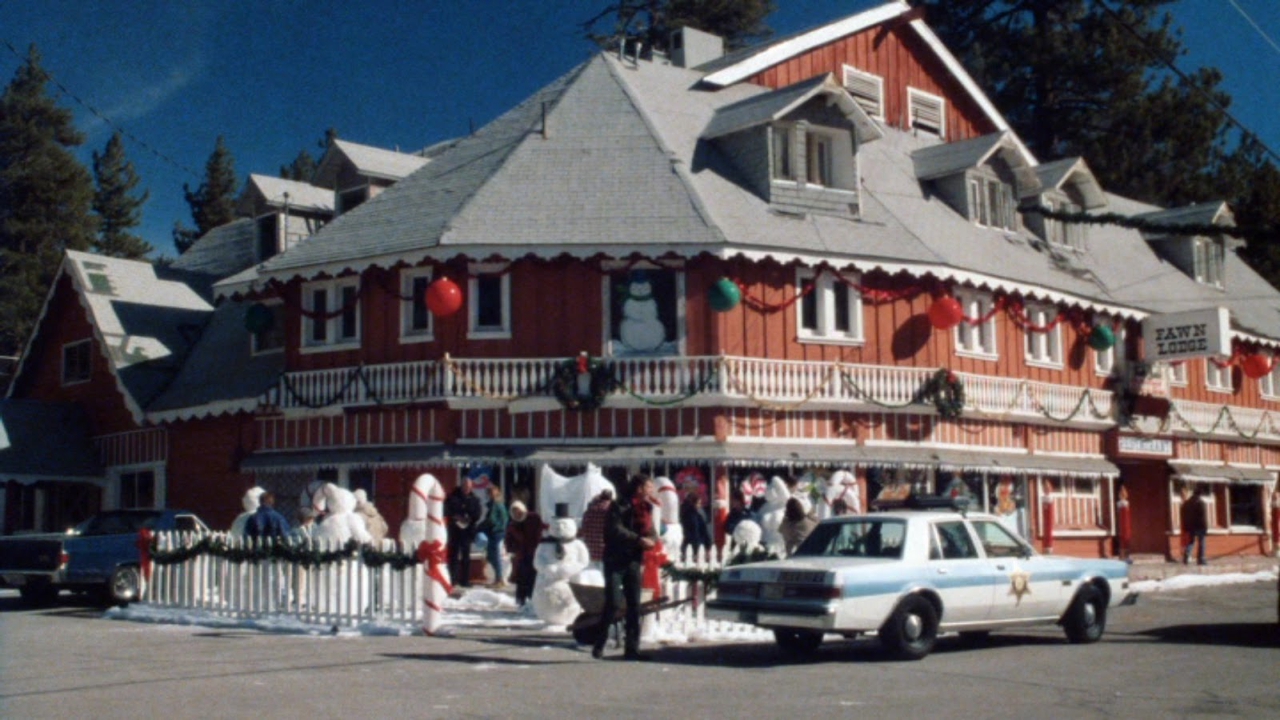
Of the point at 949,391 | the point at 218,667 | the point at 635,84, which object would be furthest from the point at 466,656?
the point at 635,84

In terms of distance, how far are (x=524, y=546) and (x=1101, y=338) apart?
17260 mm

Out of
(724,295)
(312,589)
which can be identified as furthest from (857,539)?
(724,295)

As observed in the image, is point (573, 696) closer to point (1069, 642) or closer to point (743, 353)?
point (1069, 642)

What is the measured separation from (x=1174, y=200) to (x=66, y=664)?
4705 centimetres

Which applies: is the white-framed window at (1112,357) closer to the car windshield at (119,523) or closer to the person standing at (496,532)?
the person standing at (496,532)

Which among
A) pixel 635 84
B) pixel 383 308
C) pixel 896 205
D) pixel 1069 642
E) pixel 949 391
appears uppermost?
pixel 635 84

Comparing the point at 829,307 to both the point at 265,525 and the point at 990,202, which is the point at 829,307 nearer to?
the point at 990,202

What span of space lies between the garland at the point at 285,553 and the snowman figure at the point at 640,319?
8.52m

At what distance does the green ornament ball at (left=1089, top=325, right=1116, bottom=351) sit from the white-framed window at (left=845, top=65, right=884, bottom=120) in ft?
22.8

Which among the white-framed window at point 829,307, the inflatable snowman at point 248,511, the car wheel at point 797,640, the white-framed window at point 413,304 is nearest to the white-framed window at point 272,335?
the white-framed window at point 413,304

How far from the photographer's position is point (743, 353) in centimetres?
2555

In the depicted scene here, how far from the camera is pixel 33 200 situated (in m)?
56.8

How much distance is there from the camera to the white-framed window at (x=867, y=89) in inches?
1303

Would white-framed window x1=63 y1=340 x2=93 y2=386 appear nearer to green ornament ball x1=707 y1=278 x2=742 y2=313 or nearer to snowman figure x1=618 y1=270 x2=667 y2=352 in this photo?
snowman figure x1=618 y1=270 x2=667 y2=352
